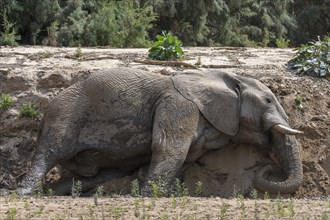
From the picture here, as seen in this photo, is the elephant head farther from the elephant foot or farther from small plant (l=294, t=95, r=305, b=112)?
the elephant foot

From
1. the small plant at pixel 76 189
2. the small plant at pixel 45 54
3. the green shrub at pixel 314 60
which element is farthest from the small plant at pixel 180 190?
the small plant at pixel 45 54

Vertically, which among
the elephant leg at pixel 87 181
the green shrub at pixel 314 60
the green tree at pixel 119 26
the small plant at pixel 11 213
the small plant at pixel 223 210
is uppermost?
the green shrub at pixel 314 60

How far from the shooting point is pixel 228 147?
47.7 feet

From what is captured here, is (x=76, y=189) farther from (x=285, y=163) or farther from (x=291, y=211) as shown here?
(x=291, y=211)

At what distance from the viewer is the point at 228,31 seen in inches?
1075

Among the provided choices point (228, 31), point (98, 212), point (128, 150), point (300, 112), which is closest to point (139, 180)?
point (128, 150)

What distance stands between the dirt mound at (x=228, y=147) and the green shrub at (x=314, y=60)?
0.15 meters

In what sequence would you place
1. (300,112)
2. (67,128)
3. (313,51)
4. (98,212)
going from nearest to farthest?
1. (98,212)
2. (67,128)
3. (300,112)
4. (313,51)

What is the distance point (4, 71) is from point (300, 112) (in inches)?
166

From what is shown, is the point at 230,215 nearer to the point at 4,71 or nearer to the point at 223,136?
the point at 223,136

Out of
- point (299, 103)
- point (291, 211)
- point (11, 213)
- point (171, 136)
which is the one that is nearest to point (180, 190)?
point (171, 136)

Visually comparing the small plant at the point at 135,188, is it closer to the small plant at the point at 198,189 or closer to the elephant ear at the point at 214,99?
the small plant at the point at 198,189

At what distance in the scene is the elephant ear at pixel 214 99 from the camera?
46.4 feet

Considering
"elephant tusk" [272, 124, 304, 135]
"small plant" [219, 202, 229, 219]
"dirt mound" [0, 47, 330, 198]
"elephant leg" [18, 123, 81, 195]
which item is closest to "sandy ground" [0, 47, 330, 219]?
"dirt mound" [0, 47, 330, 198]
